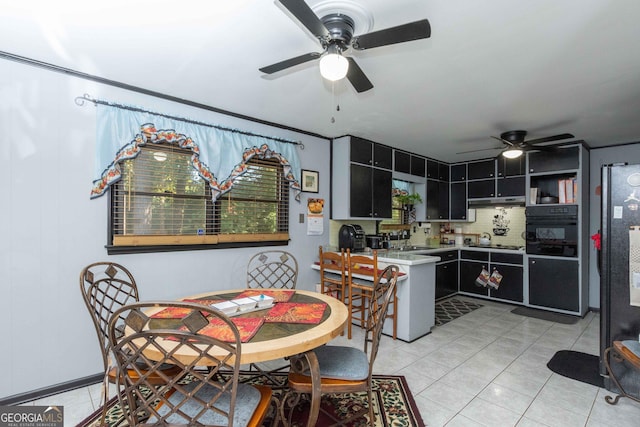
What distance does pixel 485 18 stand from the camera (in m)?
1.74

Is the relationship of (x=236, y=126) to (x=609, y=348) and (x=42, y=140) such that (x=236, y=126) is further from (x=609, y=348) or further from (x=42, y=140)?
(x=609, y=348)

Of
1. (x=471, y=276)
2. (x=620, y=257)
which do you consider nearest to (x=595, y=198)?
(x=471, y=276)

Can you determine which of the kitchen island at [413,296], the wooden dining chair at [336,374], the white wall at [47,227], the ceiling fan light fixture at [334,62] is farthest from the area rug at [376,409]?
the ceiling fan light fixture at [334,62]

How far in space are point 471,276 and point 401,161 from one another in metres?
2.30

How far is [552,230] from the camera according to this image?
4449 millimetres

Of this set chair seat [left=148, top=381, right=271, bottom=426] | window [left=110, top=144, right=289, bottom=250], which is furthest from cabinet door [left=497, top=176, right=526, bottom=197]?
chair seat [left=148, top=381, right=271, bottom=426]

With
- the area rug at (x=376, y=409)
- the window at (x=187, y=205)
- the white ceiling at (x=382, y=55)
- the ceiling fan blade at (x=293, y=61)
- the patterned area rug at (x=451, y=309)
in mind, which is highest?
the white ceiling at (x=382, y=55)

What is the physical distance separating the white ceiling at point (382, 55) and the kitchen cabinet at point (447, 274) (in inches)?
94.8

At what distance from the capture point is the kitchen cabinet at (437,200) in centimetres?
542

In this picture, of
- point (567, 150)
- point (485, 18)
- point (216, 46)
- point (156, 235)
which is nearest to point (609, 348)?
point (485, 18)

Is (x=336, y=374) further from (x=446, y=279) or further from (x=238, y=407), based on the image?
(x=446, y=279)

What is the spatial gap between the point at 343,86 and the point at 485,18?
1146 millimetres

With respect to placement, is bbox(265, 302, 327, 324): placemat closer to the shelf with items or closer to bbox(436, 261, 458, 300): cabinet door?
bbox(436, 261, 458, 300): cabinet door

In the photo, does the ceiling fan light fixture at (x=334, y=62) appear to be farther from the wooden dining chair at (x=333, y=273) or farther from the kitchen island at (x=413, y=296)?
the kitchen island at (x=413, y=296)
